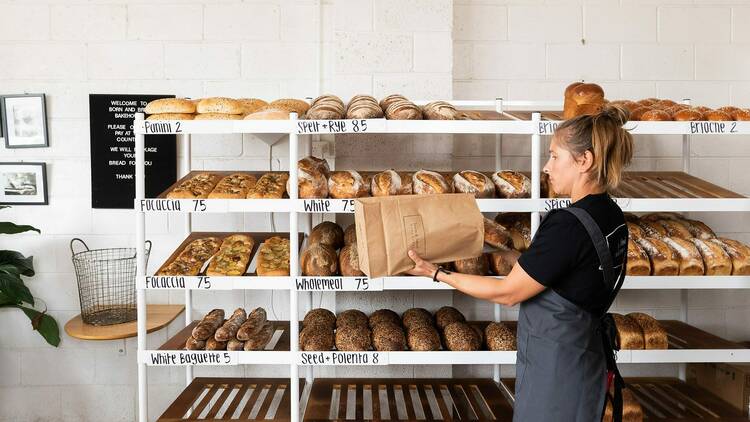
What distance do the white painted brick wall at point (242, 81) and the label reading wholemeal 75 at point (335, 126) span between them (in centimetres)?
95

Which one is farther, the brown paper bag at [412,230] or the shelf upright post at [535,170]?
the shelf upright post at [535,170]

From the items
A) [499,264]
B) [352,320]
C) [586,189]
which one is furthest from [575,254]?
[352,320]

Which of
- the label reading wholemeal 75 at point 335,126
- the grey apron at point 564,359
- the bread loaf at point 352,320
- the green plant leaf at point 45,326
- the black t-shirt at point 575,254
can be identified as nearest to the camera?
the black t-shirt at point 575,254

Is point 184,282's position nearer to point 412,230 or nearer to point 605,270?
point 412,230

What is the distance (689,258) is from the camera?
8.87 ft

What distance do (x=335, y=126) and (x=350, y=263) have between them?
1.95 ft

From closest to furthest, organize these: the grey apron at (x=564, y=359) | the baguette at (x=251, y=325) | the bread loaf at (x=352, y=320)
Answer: the grey apron at (x=564, y=359), the baguette at (x=251, y=325), the bread loaf at (x=352, y=320)

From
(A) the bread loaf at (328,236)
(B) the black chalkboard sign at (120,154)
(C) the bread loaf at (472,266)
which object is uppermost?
(B) the black chalkboard sign at (120,154)

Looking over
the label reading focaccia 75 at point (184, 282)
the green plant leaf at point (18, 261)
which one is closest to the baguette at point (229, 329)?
the label reading focaccia 75 at point (184, 282)

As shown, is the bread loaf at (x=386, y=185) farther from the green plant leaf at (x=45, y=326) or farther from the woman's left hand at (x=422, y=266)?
the green plant leaf at (x=45, y=326)

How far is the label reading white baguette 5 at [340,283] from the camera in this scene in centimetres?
252

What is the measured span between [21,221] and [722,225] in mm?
4138

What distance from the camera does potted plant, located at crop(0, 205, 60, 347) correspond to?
3064mm

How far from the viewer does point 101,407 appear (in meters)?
3.60
